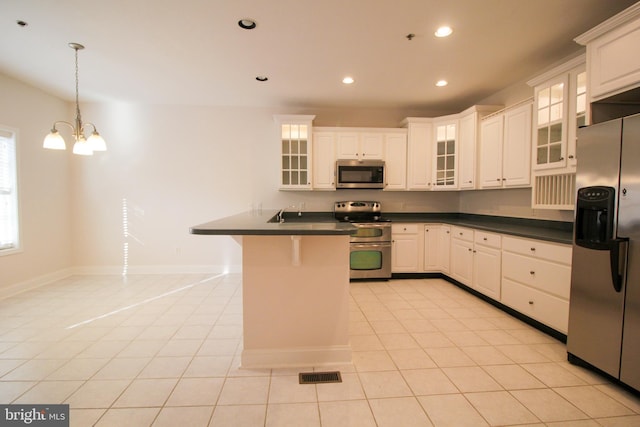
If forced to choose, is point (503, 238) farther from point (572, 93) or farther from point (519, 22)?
point (519, 22)

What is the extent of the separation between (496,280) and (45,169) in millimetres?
6014

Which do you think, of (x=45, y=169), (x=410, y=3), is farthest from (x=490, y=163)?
(x=45, y=169)

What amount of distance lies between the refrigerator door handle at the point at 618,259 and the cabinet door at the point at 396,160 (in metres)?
2.79

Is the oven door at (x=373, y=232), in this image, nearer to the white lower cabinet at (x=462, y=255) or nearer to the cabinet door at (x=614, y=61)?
the white lower cabinet at (x=462, y=255)

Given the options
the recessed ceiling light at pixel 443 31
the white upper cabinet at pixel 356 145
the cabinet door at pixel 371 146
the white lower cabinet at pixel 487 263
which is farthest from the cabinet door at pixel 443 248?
the recessed ceiling light at pixel 443 31

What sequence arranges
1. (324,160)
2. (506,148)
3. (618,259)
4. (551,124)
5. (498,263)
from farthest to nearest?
(324,160) < (506,148) < (498,263) < (551,124) < (618,259)

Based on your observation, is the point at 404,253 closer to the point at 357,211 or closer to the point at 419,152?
the point at 357,211

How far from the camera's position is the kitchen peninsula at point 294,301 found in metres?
2.00

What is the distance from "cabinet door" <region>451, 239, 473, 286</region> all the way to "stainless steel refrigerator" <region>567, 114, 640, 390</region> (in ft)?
4.93

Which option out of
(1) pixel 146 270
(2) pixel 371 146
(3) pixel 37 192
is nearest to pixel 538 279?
(2) pixel 371 146

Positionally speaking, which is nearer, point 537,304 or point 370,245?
point 537,304

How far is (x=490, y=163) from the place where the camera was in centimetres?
359

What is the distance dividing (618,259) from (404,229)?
2529 mm

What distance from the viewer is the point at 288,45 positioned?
2641 millimetres
